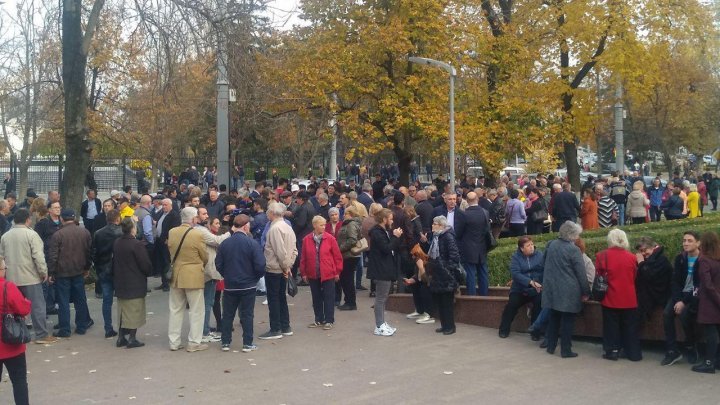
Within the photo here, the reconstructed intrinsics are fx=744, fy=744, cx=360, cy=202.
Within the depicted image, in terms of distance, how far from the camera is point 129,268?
993cm

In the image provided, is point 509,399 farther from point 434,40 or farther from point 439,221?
point 434,40

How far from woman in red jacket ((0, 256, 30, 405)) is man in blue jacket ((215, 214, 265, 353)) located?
2.89 metres

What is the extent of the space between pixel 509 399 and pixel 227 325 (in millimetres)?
3823

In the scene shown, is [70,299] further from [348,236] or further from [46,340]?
[348,236]

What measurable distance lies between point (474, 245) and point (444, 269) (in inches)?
67.1

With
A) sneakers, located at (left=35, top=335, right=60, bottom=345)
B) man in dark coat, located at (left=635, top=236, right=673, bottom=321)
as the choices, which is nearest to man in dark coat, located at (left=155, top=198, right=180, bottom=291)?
sneakers, located at (left=35, top=335, right=60, bottom=345)

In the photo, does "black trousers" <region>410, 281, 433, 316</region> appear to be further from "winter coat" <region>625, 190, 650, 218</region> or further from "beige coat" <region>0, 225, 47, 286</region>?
"winter coat" <region>625, 190, 650, 218</region>

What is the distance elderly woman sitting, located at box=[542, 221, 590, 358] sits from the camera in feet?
30.0

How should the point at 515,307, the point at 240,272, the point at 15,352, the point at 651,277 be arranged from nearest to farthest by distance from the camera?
1. the point at 15,352
2. the point at 651,277
3. the point at 240,272
4. the point at 515,307

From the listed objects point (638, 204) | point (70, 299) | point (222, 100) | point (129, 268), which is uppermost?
point (222, 100)

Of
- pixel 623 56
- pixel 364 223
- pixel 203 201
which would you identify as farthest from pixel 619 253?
pixel 623 56

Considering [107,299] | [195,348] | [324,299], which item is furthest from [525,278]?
[107,299]

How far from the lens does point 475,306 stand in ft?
36.2

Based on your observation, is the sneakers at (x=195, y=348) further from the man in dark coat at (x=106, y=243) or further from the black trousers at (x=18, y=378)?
the black trousers at (x=18, y=378)
